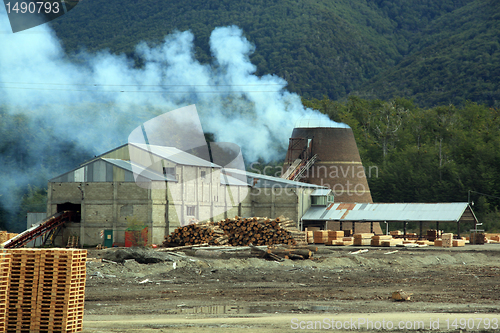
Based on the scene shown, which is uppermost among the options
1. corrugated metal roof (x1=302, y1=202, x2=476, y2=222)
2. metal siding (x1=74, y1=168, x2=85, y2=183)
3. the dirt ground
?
metal siding (x1=74, y1=168, x2=85, y2=183)

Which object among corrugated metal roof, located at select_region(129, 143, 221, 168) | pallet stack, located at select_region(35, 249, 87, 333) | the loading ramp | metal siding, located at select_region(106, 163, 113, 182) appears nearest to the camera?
pallet stack, located at select_region(35, 249, 87, 333)

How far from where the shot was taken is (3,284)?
494 inches

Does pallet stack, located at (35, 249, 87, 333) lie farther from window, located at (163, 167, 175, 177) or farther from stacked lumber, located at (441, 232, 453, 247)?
stacked lumber, located at (441, 232, 453, 247)

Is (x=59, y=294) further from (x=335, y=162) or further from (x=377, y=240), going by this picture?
(x=335, y=162)

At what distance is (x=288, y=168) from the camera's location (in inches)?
2261

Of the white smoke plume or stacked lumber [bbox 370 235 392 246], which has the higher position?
the white smoke plume

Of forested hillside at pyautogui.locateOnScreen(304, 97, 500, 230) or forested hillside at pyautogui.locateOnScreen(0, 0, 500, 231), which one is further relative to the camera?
forested hillside at pyautogui.locateOnScreen(0, 0, 500, 231)

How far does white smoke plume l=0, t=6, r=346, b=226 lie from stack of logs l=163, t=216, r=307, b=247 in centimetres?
2185

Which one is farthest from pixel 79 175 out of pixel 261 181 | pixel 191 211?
pixel 261 181

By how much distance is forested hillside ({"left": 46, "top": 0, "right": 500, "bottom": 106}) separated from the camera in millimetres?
111312

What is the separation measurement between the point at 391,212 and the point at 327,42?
90809mm

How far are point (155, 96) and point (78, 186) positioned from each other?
103 ft

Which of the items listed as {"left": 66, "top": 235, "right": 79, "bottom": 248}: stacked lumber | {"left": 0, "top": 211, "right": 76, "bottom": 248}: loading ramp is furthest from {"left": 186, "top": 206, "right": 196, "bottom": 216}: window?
{"left": 0, "top": 211, "right": 76, "bottom": 248}: loading ramp

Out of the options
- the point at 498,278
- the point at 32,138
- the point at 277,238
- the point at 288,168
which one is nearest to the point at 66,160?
the point at 32,138
